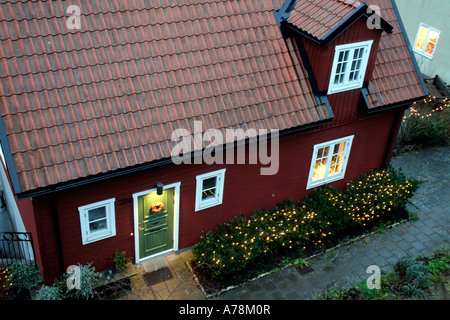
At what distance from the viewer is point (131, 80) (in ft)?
29.9

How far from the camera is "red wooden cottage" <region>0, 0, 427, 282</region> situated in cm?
839

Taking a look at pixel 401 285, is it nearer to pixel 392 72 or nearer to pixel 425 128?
pixel 392 72

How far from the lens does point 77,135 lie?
27.8ft

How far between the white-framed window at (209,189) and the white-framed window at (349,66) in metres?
3.36

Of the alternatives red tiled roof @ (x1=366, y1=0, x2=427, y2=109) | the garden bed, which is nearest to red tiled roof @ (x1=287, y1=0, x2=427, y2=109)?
red tiled roof @ (x1=366, y1=0, x2=427, y2=109)

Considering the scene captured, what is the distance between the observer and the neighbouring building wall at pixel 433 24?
1930cm

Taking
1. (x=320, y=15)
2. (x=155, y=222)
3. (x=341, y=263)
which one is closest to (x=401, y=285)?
(x=341, y=263)

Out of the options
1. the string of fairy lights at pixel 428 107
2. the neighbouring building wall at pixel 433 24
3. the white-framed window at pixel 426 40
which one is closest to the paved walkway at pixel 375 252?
the string of fairy lights at pixel 428 107

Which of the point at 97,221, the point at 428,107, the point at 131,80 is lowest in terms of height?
the point at 97,221

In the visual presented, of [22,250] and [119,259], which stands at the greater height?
[119,259]

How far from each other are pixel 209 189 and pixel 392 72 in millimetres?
5747

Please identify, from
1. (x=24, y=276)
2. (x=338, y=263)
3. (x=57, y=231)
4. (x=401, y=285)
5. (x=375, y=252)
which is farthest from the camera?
(x=375, y=252)

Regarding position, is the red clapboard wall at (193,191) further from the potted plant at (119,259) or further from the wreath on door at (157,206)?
the wreath on door at (157,206)

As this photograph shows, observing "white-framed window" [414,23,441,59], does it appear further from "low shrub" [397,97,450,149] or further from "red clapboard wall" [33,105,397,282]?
"red clapboard wall" [33,105,397,282]
